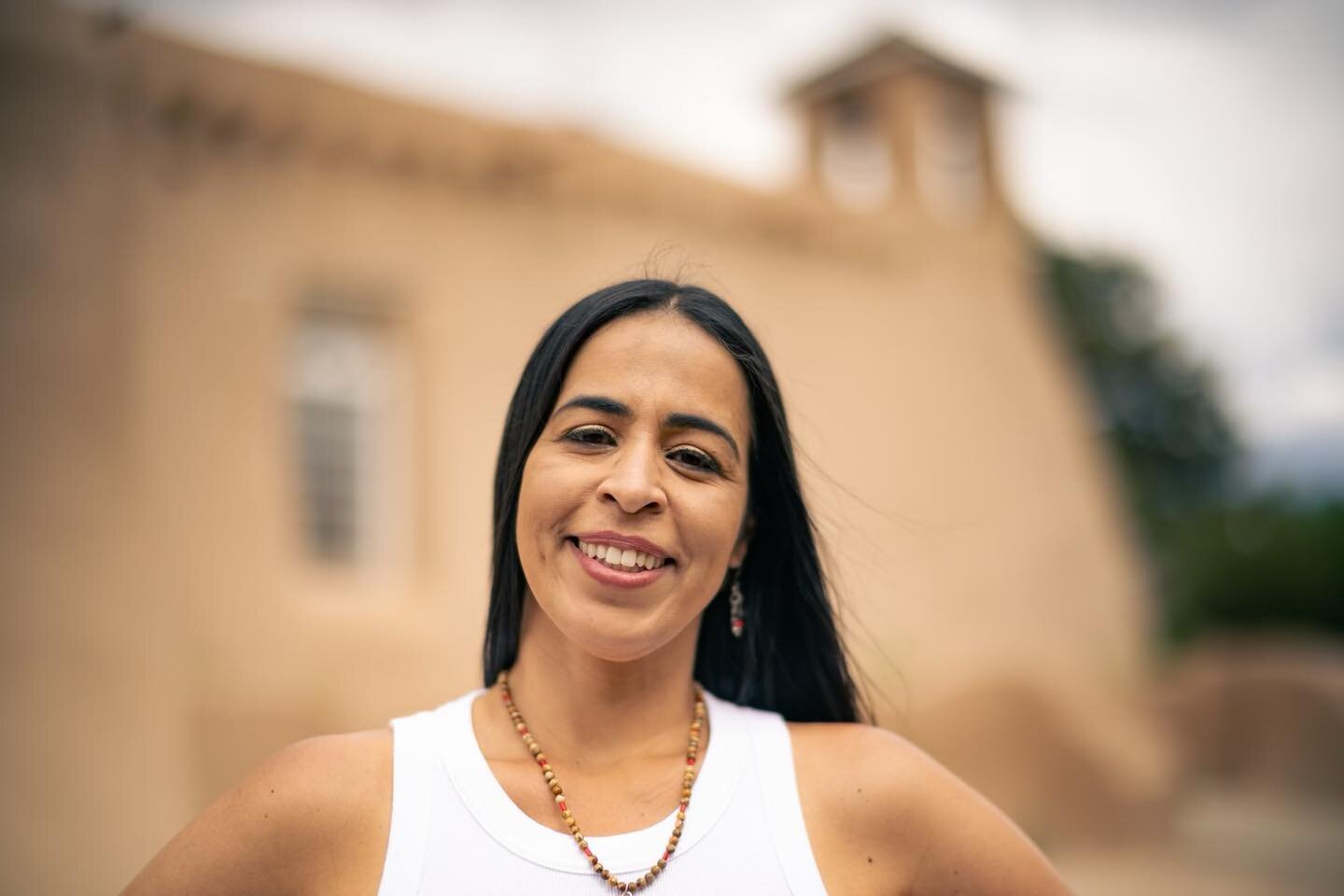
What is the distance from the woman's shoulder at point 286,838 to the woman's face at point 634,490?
37 cm

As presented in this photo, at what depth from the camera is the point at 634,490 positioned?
5.67ft

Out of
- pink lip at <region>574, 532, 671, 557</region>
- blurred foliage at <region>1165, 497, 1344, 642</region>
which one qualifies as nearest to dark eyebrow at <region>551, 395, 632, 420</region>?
pink lip at <region>574, 532, 671, 557</region>

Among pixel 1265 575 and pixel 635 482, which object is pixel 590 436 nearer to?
pixel 635 482

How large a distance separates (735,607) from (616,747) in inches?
14.5

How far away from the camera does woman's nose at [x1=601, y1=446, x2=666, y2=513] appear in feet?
5.68

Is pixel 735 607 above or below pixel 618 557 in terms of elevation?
below

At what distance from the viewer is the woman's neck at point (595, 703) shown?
1858 millimetres

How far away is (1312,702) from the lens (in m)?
12.6

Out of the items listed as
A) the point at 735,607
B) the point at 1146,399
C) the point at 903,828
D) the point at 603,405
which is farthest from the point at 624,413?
the point at 1146,399

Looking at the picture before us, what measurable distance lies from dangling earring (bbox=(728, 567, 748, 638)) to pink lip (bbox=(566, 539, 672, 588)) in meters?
0.37

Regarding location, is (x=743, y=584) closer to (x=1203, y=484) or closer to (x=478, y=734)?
(x=478, y=734)

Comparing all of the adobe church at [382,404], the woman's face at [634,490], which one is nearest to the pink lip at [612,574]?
the woman's face at [634,490]

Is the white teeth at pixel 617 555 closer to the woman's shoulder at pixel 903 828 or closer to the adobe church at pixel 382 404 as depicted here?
the woman's shoulder at pixel 903 828

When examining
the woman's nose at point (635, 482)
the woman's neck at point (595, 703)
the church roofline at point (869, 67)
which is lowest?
the woman's neck at point (595, 703)
